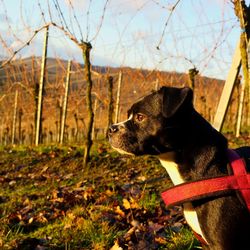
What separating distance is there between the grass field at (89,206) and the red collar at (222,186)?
1262mm

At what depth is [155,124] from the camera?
3.75 meters

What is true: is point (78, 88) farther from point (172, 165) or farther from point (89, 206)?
point (172, 165)

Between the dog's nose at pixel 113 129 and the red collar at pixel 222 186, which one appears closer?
the red collar at pixel 222 186

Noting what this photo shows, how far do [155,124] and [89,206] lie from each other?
8.06 feet

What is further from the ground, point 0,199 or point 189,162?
point 189,162

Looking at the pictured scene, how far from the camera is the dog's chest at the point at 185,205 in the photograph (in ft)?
11.1

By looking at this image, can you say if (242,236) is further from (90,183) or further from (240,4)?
(90,183)

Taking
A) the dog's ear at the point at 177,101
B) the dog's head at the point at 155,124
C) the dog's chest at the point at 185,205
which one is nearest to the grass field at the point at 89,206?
the dog's chest at the point at 185,205

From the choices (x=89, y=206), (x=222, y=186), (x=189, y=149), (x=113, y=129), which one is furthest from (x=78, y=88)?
(x=222, y=186)

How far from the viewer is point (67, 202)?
6.16 m

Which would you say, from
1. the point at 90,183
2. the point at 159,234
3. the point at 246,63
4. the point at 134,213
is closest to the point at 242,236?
the point at 159,234

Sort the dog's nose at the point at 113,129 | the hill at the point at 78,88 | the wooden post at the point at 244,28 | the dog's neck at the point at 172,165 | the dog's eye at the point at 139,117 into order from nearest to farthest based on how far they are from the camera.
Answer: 1. the dog's neck at the point at 172,165
2. the dog's eye at the point at 139,117
3. the dog's nose at the point at 113,129
4. the wooden post at the point at 244,28
5. the hill at the point at 78,88

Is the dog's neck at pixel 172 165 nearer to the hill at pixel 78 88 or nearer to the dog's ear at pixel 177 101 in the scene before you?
the dog's ear at pixel 177 101

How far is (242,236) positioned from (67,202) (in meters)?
3.37
